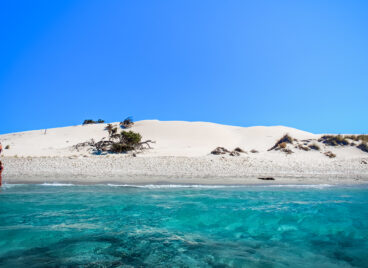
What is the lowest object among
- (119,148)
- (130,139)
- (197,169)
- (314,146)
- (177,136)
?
(197,169)

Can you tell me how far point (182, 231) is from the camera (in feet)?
15.3

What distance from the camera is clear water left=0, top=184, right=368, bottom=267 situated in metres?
3.29

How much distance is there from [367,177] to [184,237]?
1280cm

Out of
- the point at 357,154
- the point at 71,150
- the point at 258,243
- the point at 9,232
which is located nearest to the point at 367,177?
the point at 357,154

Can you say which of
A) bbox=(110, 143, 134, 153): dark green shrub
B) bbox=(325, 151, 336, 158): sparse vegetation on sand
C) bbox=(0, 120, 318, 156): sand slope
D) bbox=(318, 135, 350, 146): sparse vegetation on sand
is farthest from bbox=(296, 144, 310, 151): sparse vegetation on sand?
bbox=(110, 143, 134, 153): dark green shrub

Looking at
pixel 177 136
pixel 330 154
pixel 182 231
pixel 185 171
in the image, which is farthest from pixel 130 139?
pixel 182 231

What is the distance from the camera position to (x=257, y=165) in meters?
14.8

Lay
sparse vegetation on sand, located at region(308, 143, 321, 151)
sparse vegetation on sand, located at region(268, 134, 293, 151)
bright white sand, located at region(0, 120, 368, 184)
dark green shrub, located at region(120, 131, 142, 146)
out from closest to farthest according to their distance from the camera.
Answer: bright white sand, located at region(0, 120, 368, 184) < sparse vegetation on sand, located at region(308, 143, 321, 151) < sparse vegetation on sand, located at region(268, 134, 293, 151) < dark green shrub, located at region(120, 131, 142, 146)

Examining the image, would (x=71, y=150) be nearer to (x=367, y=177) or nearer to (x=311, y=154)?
(x=311, y=154)

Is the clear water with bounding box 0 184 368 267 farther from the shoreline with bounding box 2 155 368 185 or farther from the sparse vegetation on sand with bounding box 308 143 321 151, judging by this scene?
the sparse vegetation on sand with bounding box 308 143 321 151

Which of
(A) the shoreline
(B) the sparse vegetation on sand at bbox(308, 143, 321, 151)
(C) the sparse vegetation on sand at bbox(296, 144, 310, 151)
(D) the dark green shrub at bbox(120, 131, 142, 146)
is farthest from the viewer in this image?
(D) the dark green shrub at bbox(120, 131, 142, 146)

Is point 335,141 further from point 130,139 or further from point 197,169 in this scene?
point 130,139

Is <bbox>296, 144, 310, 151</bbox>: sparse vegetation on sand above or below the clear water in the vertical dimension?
above

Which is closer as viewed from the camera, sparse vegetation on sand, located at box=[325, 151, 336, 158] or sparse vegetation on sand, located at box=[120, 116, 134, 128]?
sparse vegetation on sand, located at box=[325, 151, 336, 158]
